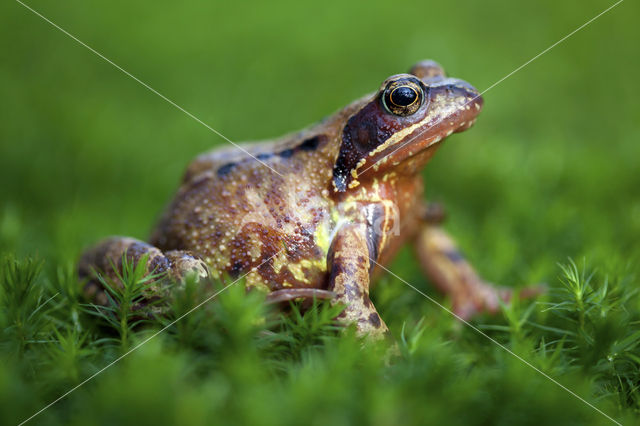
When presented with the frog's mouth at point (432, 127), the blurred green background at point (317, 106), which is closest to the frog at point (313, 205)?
the frog's mouth at point (432, 127)

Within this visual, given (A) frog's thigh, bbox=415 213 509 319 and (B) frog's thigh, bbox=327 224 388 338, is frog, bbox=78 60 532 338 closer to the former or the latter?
(B) frog's thigh, bbox=327 224 388 338

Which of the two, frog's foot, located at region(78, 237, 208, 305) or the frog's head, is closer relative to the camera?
frog's foot, located at region(78, 237, 208, 305)

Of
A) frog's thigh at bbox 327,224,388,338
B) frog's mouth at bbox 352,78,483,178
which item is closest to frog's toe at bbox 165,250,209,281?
frog's thigh at bbox 327,224,388,338

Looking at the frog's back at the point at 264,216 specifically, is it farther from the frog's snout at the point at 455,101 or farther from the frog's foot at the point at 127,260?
the frog's snout at the point at 455,101

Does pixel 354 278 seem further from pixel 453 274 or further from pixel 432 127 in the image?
pixel 453 274

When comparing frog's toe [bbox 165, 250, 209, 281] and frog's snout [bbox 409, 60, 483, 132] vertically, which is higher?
frog's snout [bbox 409, 60, 483, 132]

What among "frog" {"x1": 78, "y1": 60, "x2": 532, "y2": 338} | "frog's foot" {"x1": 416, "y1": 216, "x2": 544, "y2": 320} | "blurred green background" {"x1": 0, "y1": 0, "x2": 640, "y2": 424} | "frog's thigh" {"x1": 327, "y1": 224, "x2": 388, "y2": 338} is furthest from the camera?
"blurred green background" {"x1": 0, "y1": 0, "x2": 640, "y2": 424}

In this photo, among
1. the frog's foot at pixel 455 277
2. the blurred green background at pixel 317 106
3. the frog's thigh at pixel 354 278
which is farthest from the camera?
the blurred green background at pixel 317 106
